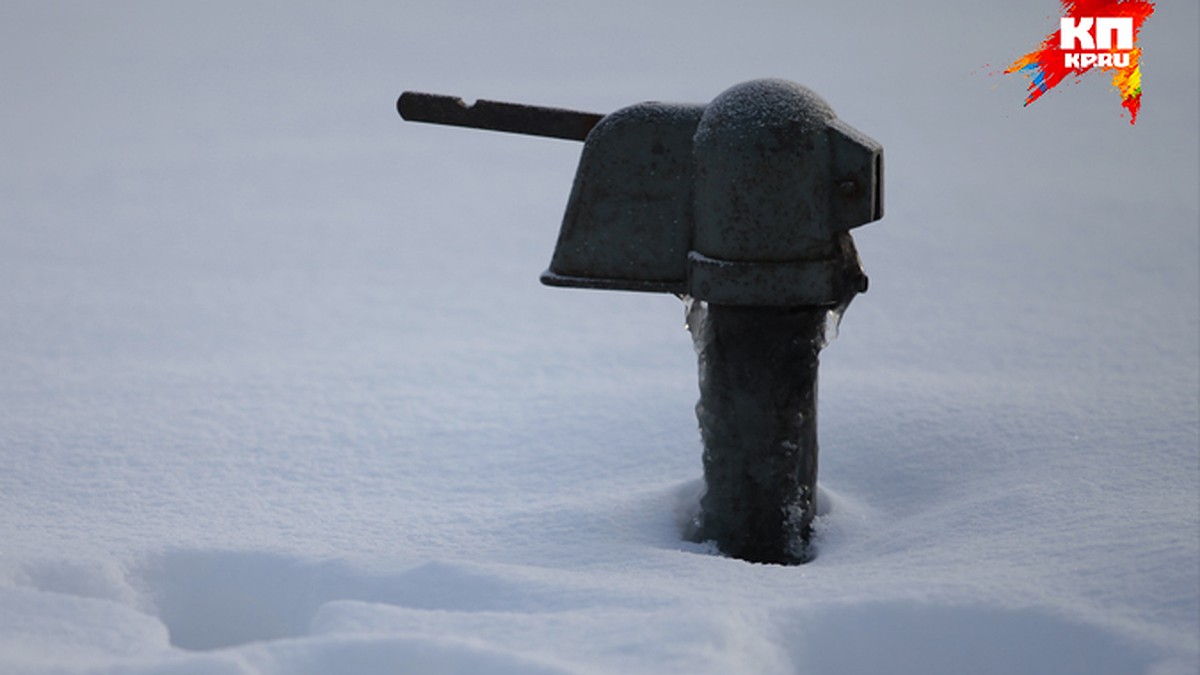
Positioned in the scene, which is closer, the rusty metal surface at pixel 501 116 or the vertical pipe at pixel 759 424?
the vertical pipe at pixel 759 424

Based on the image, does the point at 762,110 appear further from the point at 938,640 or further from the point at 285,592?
the point at 285,592

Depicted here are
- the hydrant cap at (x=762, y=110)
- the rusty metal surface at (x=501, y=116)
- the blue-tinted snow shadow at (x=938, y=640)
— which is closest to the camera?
the blue-tinted snow shadow at (x=938, y=640)

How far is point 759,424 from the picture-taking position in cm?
214

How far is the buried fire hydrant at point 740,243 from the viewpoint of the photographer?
6.63 feet

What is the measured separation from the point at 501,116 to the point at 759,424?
2.41ft

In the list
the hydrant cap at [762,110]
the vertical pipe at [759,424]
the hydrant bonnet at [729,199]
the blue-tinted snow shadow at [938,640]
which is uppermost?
the hydrant cap at [762,110]

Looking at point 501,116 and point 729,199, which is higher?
point 501,116

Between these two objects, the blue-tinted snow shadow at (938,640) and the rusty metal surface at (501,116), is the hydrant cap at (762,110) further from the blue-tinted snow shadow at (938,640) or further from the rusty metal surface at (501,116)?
the blue-tinted snow shadow at (938,640)

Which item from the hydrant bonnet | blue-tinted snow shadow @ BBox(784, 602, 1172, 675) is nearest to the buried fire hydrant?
the hydrant bonnet

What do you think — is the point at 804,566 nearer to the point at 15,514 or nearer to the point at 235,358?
the point at 15,514

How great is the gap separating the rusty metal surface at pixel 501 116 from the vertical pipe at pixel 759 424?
1.31 ft

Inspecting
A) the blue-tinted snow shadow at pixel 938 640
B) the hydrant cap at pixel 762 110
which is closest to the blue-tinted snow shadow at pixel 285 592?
the blue-tinted snow shadow at pixel 938 640

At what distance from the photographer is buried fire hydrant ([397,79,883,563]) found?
202 centimetres

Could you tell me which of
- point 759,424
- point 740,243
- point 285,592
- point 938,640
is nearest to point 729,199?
point 740,243
